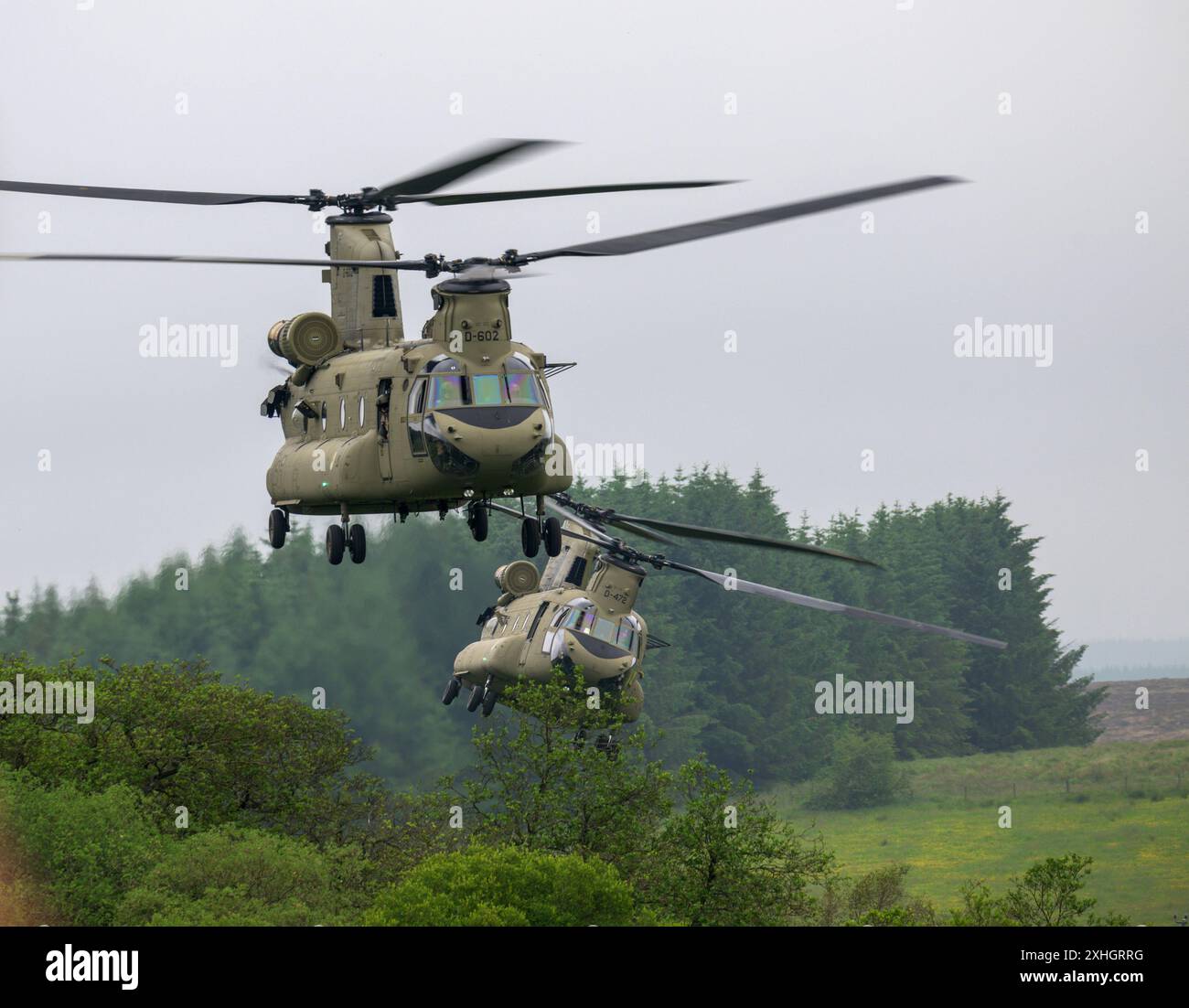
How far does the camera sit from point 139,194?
3812cm

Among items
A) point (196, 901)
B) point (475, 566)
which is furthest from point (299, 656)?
point (196, 901)

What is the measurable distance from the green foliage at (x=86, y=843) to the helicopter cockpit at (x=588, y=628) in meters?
11.0

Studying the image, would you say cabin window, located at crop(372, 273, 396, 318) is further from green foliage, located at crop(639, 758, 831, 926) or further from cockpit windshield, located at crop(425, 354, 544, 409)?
green foliage, located at crop(639, 758, 831, 926)

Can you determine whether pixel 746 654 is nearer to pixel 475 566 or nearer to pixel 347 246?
pixel 475 566

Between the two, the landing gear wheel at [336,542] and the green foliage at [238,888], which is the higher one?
the landing gear wheel at [336,542]

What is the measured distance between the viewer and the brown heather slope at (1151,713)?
12812cm

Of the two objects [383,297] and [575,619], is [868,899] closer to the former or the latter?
[575,619]

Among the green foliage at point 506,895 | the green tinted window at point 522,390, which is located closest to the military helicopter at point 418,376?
the green tinted window at point 522,390

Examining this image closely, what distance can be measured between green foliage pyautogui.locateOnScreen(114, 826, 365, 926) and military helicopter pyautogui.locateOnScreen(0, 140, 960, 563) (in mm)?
11825

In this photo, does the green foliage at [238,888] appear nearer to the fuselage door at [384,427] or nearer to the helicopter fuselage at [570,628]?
the helicopter fuselage at [570,628]

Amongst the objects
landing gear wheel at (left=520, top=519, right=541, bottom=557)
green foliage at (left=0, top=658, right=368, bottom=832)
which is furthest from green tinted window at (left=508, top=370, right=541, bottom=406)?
green foliage at (left=0, top=658, right=368, bottom=832)

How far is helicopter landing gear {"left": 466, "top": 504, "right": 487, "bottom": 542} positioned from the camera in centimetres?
4066

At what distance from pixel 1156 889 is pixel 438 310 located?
58592 millimetres

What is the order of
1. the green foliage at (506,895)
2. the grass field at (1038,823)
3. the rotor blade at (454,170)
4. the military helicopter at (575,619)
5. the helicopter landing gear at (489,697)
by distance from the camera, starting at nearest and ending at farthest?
the rotor blade at (454,170) → the green foliage at (506,895) → the military helicopter at (575,619) → the helicopter landing gear at (489,697) → the grass field at (1038,823)
